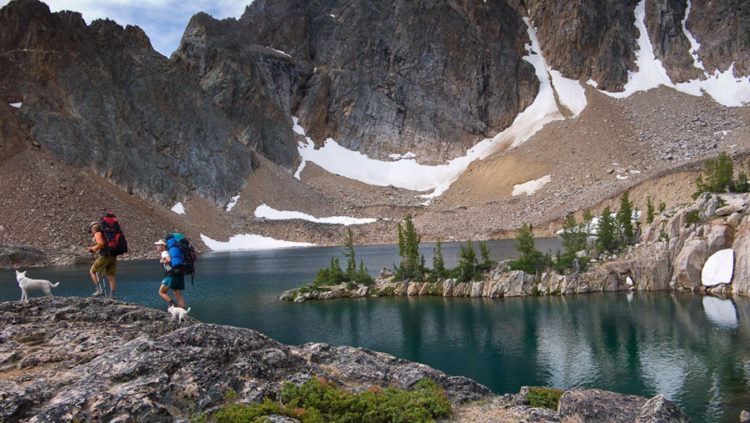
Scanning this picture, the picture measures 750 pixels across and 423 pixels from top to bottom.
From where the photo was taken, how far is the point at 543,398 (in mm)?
14930

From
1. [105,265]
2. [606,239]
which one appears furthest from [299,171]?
[105,265]

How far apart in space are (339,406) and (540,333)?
32772 millimetres

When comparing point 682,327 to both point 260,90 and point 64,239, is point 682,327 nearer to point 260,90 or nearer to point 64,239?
point 64,239

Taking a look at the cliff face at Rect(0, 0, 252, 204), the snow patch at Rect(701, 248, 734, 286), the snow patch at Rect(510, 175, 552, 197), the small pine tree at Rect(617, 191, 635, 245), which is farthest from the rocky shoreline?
the snow patch at Rect(510, 175, 552, 197)

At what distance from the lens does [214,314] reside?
5166 cm

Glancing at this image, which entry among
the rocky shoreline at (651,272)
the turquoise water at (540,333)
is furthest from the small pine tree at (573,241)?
the turquoise water at (540,333)

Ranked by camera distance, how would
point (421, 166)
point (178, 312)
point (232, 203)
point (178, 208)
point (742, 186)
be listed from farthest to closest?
point (421, 166) → point (232, 203) → point (178, 208) → point (742, 186) → point (178, 312)

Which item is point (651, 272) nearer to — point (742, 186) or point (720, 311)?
point (720, 311)

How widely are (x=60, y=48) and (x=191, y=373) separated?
15039cm

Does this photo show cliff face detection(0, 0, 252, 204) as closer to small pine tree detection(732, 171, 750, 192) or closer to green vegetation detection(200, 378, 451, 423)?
small pine tree detection(732, 171, 750, 192)

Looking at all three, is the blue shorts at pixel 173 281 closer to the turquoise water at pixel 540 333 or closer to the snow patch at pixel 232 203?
the turquoise water at pixel 540 333

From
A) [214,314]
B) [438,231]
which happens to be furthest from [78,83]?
[214,314]

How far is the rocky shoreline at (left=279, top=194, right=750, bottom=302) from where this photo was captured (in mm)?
54906

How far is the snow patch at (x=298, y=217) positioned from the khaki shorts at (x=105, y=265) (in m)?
138
